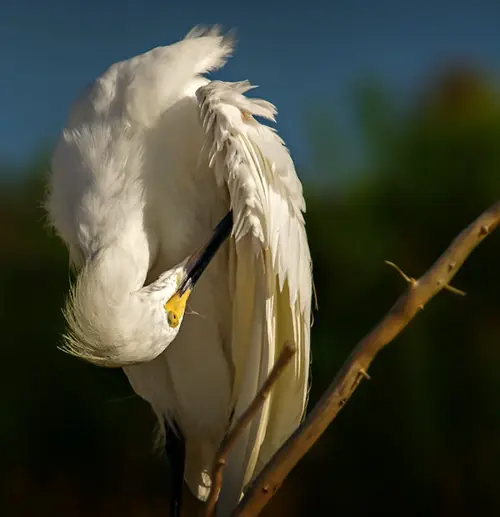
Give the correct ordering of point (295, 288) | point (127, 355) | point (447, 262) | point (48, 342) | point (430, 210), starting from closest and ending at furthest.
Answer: point (447, 262) < point (127, 355) < point (295, 288) < point (430, 210) < point (48, 342)

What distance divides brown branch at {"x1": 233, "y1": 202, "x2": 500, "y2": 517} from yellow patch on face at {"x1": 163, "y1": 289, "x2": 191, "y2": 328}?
0.94 ft

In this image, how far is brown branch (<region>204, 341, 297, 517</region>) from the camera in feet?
3.06

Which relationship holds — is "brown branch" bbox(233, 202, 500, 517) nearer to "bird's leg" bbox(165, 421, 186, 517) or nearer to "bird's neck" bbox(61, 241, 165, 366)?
"bird's neck" bbox(61, 241, 165, 366)

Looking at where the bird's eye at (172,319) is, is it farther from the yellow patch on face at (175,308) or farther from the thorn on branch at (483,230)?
the thorn on branch at (483,230)

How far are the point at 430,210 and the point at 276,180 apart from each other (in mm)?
1177

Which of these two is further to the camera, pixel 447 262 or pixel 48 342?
pixel 48 342

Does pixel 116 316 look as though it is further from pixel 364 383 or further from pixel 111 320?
pixel 364 383

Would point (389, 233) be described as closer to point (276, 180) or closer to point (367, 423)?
point (367, 423)

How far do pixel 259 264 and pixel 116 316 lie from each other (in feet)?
1.03

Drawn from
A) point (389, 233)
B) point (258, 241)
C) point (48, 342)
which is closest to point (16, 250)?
point (48, 342)

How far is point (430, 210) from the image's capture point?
2.38m

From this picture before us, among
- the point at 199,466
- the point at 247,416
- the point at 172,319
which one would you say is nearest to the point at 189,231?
the point at 172,319

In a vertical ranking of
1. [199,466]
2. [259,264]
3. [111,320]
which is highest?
[259,264]

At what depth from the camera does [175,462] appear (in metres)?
1.75
